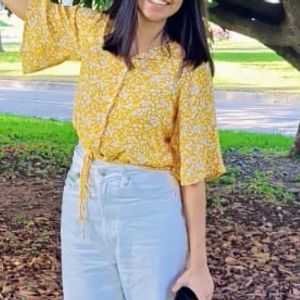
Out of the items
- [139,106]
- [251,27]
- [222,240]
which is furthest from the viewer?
[251,27]

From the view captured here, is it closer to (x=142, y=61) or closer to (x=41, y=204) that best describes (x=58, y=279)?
(x=41, y=204)

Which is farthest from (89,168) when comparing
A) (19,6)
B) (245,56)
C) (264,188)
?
(245,56)

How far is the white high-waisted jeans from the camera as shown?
222 centimetres

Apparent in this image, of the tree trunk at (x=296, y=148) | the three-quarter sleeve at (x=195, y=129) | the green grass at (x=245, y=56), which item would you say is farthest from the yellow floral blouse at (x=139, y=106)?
the green grass at (x=245, y=56)

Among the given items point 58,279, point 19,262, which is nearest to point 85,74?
point 58,279

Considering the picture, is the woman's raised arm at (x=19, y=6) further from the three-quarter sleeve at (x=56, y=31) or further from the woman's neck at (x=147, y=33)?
the woman's neck at (x=147, y=33)

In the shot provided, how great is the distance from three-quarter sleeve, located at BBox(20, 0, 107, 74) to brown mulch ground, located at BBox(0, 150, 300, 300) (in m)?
2.54

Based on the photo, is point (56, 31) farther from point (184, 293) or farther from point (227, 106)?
point (227, 106)

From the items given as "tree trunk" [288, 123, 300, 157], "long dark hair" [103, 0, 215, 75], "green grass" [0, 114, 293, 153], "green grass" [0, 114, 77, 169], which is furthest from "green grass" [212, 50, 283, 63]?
"long dark hair" [103, 0, 215, 75]

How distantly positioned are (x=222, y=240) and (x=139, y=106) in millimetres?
3679

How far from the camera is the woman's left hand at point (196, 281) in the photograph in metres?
2.26

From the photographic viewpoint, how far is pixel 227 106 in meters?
16.2

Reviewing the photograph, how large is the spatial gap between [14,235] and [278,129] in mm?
7785

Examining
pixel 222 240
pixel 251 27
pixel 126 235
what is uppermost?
pixel 126 235
